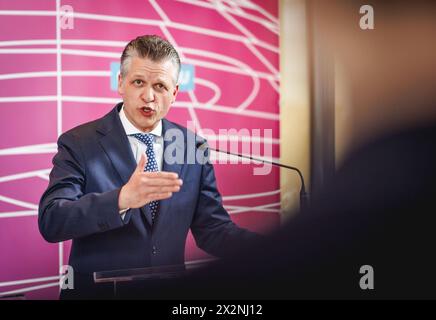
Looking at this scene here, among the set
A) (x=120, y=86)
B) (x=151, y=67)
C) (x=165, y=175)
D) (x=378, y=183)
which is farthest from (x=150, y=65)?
(x=378, y=183)

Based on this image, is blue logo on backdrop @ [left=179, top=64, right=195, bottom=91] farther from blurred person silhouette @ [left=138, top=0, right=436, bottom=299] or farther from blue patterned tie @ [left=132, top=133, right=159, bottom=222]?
blurred person silhouette @ [left=138, top=0, right=436, bottom=299]

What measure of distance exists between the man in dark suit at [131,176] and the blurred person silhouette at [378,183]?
27 centimetres

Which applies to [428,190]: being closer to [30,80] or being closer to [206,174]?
[206,174]

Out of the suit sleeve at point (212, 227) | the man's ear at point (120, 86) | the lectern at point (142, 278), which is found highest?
the man's ear at point (120, 86)

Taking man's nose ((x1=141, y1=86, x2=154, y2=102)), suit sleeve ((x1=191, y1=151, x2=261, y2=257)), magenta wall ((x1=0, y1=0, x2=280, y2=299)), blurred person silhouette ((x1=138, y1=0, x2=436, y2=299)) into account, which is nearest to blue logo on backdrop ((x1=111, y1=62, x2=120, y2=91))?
magenta wall ((x1=0, y1=0, x2=280, y2=299))

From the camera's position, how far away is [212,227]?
1.52m

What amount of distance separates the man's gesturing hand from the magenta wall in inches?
14.0

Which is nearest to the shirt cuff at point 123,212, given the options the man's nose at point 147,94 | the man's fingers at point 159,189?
the man's fingers at point 159,189

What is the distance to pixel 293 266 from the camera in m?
1.64

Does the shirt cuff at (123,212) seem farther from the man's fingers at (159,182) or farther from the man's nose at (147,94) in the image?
the man's nose at (147,94)

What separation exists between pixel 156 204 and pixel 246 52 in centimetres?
59

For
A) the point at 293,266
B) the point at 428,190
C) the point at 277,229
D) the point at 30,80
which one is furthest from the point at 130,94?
the point at 428,190

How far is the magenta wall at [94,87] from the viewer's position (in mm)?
1465

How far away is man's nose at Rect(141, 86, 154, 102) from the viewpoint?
143 centimetres
